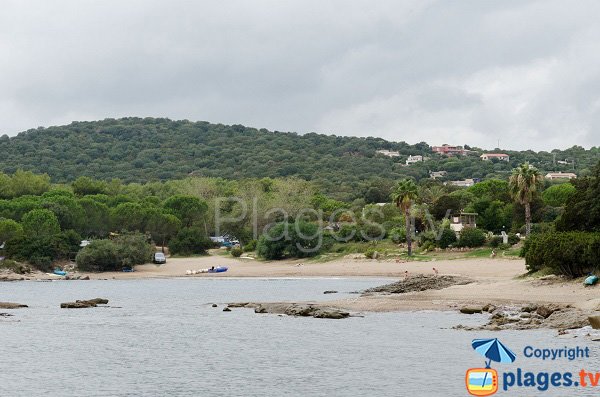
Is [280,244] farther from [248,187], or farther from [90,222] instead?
[248,187]

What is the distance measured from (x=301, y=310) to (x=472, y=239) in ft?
121

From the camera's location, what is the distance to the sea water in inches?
1071

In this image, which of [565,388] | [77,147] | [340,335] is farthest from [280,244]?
[77,147]

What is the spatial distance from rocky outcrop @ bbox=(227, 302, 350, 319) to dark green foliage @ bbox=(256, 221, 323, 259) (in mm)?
38506

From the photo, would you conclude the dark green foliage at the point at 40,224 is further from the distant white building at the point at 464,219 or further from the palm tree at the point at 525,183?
the palm tree at the point at 525,183

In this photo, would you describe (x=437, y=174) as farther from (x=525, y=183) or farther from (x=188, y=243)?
(x=525, y=183)

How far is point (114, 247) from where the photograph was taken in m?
88.1

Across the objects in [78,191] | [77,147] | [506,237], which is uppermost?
[77,147]

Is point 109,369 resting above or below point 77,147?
below

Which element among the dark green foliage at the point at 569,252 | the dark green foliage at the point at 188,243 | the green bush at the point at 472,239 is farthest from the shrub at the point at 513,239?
the dark green foliage at the point at 188,243

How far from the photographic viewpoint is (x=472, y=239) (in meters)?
78.6

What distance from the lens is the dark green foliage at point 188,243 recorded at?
99.9 meters

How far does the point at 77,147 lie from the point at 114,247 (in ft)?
366

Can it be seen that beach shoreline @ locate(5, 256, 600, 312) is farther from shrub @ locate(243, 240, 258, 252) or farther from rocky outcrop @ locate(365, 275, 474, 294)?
shrub @ locate(243, 240, 258, 252)
